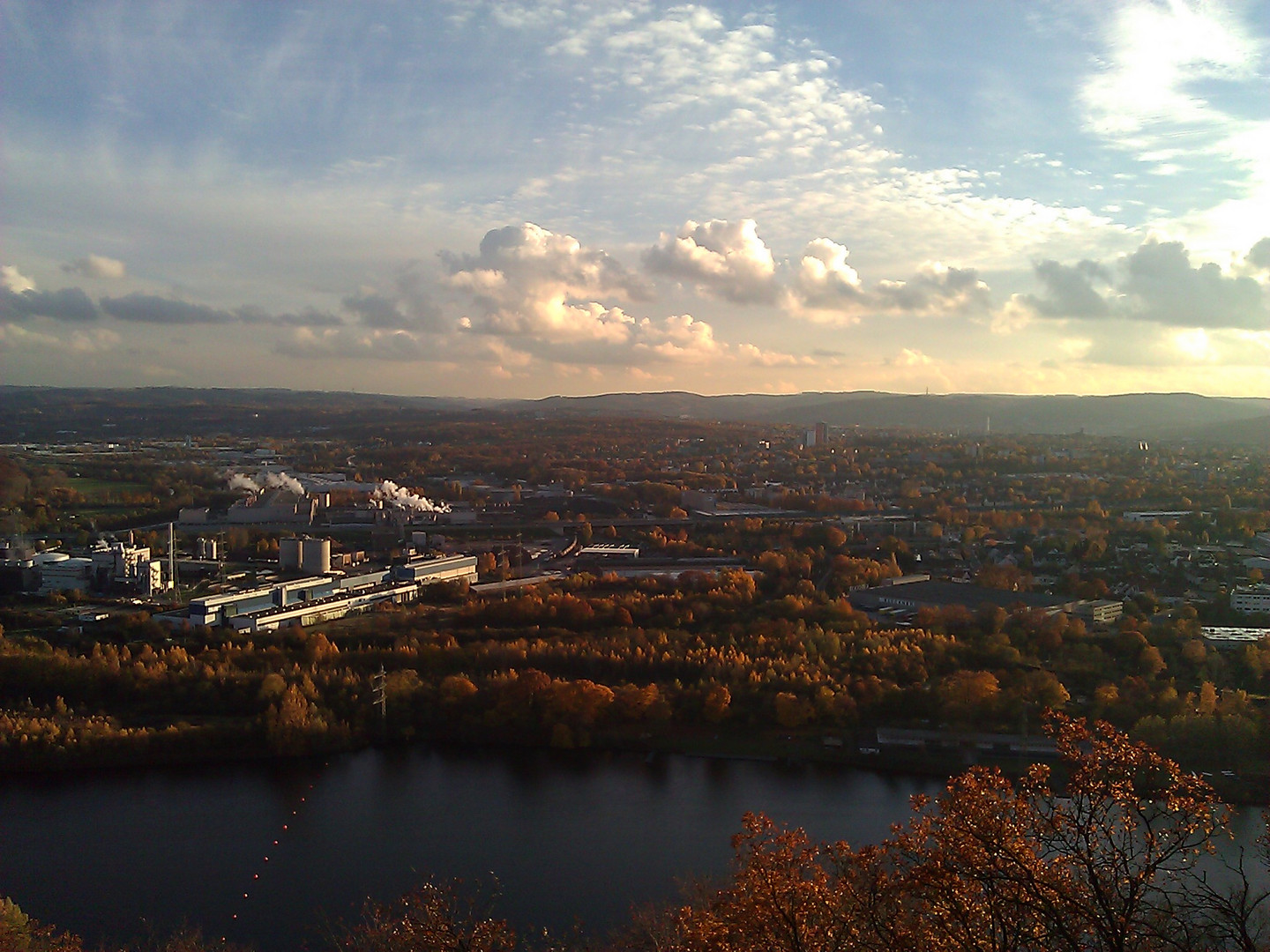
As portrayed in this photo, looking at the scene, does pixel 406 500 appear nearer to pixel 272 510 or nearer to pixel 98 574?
pixel 272 510

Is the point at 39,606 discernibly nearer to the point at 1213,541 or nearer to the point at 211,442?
the point at 1213,541

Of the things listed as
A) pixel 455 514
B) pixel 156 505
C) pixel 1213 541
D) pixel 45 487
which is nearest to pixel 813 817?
pixel 1213 541

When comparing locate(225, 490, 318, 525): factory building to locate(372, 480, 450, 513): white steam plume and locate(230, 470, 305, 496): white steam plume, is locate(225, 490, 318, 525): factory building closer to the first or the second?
locate(230, 470, 305, 496): white steam plume

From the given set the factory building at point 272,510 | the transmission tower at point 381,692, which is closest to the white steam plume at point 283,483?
the factory building at point 272,510

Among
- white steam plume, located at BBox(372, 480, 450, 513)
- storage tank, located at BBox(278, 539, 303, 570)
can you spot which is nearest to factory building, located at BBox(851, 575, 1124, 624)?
storage tank, located at BBox(278, 539, 303, 570)

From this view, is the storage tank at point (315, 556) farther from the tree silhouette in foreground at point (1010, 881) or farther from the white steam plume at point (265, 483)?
the tree silhouette in foreground at point (1010, 881)

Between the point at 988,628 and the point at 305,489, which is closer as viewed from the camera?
the point at 988,628
